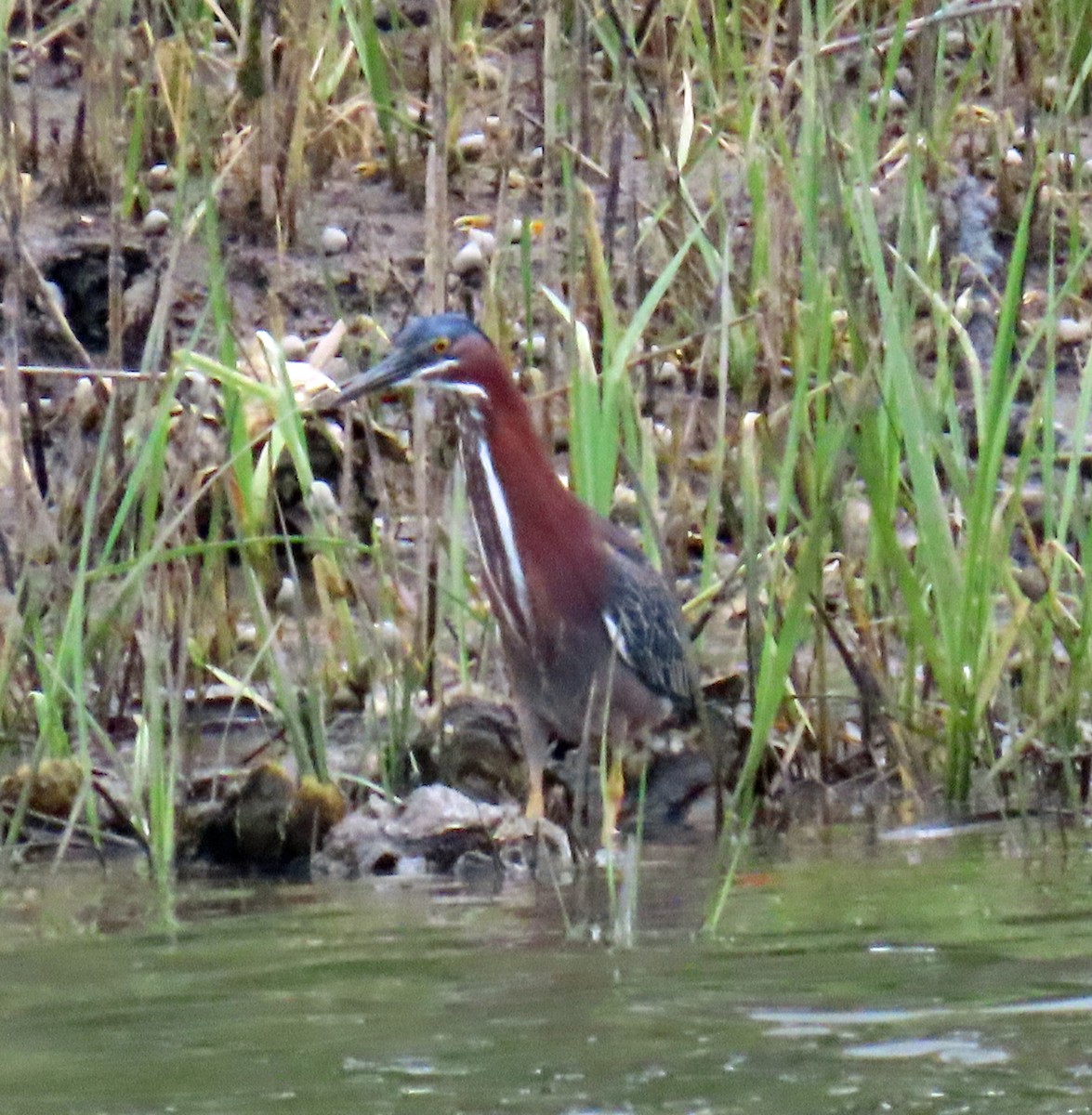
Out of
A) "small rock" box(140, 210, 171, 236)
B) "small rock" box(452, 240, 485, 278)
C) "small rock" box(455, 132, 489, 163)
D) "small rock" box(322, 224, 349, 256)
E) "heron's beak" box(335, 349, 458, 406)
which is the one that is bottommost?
"heron's beak" box(335, 349, 458, 406)

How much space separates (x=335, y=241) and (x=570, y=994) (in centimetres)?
483

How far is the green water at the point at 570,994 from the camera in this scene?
2.81 m

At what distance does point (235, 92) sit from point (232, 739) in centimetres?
283

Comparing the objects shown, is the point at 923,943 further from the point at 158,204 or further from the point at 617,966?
the point at 158,204

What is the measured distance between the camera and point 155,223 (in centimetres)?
778

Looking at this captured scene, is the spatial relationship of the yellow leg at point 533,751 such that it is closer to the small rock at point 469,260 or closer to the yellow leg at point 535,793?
the yellow leg at point 535,793

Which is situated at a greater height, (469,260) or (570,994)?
(469,260)

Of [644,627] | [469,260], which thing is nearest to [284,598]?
[644,627]

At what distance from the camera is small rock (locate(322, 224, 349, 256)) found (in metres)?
7.89

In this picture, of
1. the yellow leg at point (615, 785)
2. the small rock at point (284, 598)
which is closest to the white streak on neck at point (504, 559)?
the yellow leg at point (615, 785)

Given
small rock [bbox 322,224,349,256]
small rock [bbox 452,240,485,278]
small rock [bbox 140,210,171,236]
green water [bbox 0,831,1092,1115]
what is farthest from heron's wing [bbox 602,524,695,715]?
small rock [bbox 140,210,171,236]

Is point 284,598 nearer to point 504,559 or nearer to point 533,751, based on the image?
point 504,559

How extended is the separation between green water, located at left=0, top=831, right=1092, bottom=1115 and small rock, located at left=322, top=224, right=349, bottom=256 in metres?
3.60

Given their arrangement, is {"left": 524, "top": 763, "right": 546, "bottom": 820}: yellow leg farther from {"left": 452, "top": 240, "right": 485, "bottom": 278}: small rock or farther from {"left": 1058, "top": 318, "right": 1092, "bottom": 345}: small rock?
{"left": 1058, "top": 318, "right": 1092, "bottom": 345}: small rock
